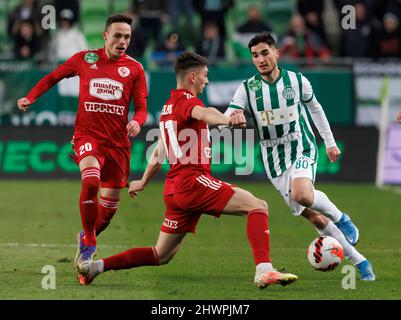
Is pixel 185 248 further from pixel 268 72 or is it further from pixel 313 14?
pixel 313 14

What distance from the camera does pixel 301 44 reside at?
22688 mm

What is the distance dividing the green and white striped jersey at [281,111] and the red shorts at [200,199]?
131 cm

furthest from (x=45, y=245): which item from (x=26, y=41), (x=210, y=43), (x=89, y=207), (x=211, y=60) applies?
(x=210, y=43)

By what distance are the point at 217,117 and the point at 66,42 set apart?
13.4 m

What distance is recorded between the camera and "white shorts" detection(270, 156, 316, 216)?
402 inches

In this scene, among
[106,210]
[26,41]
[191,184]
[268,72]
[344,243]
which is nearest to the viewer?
[191,184]

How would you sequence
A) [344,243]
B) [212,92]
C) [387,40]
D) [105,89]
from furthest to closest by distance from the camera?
[387,40] → [212,92] → [105,89] → [344,243]

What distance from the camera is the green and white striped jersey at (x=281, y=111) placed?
10383 millimetres

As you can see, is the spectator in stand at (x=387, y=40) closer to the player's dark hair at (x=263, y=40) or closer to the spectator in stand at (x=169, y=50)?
the spectator in stand at (x=169, y=50)

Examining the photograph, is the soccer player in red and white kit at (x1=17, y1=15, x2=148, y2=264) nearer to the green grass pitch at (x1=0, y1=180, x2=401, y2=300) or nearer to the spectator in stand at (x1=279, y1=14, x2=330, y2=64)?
the green grass pitch at (x1=0, y1=180, x2=401, y2=300)

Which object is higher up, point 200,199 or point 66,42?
point 66,42

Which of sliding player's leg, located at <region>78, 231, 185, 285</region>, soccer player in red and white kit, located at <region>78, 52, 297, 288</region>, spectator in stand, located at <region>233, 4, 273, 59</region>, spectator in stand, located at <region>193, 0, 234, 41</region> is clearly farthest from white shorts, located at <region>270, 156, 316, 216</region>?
spectator in stand, located at <region>193, 0, 234, 41</region>

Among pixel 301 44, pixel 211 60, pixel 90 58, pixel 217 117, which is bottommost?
pixel 217 117

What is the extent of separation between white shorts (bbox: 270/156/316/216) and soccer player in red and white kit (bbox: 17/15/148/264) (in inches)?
55.8
